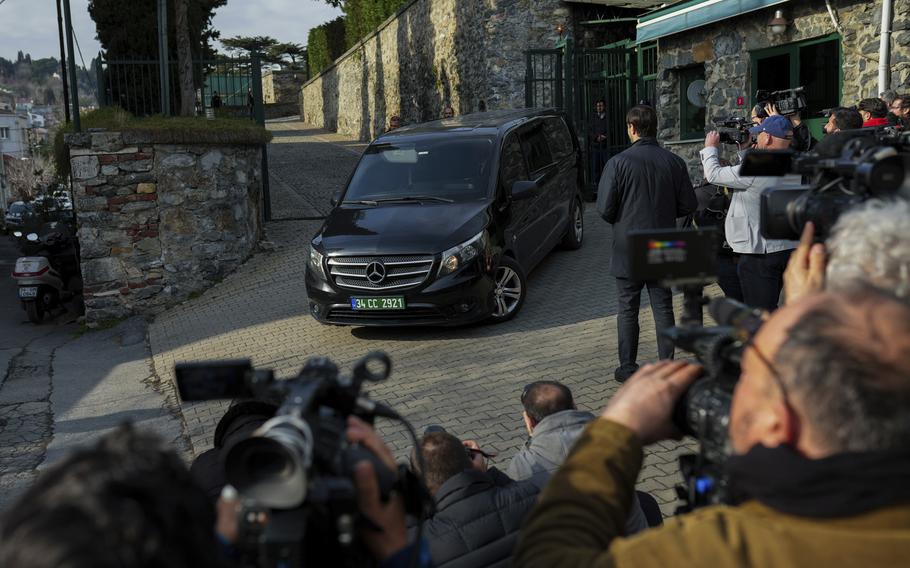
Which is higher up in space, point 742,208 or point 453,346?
point 742,208

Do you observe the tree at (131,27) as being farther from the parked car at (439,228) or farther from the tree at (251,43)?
the tree at (251,43)

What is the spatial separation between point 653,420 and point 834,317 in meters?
0.50

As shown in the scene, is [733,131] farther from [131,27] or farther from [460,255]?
[131,27]

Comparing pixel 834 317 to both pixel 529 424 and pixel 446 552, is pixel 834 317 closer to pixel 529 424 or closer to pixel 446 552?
pixel 446 552

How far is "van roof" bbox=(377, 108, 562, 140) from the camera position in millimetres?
9766

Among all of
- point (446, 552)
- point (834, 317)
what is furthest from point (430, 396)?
point (834, 317)

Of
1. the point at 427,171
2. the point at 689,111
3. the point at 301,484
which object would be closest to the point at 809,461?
the point at 301,484

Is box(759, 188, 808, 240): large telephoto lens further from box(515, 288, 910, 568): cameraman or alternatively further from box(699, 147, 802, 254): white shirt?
box(699, 147, 802, 254): white shirt

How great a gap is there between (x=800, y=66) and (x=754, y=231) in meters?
6.54

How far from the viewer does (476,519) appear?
116 inches

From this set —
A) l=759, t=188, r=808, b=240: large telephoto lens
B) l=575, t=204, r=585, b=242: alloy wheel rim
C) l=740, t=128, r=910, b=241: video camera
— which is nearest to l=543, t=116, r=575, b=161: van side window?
l=575, t=204, r=585, b=242: alloy wheel rim

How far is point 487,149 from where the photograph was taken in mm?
9344

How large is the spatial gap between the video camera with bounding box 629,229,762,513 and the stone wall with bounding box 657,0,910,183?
8719mm

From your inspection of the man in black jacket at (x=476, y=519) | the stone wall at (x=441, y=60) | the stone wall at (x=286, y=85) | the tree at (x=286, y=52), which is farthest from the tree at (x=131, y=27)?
the tree at (x=286, y=52)
